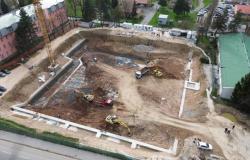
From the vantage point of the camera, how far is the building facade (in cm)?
5200

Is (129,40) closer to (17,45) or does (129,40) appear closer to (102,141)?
(17,45)

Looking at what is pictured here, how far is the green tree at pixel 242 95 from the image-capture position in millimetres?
41625

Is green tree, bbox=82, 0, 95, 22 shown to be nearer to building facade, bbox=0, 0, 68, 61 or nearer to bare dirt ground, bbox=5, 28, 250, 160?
building facade, bbox=0, 0, 68, 61

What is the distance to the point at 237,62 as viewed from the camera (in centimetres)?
5200

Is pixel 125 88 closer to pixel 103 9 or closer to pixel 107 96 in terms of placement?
pixel 107 96

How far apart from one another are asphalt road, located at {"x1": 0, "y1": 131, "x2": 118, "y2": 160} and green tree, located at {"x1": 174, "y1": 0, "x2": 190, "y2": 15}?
165 ft

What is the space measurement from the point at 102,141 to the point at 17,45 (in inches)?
1110

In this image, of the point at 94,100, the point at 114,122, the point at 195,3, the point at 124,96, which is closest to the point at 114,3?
the point at 195,3

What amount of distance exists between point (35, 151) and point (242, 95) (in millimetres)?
30224

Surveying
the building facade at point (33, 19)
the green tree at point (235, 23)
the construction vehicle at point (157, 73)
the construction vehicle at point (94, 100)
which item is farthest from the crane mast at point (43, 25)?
the green tree at point (235, 23)

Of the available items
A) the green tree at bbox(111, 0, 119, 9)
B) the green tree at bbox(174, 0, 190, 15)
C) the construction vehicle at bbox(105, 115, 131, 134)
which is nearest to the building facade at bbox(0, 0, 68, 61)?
the green tree at bbox(111, 0, 119, 9)

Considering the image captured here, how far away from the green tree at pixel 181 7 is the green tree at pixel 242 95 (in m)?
34.7

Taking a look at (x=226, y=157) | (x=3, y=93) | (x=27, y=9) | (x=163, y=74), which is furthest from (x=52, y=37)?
(x=226, y=157)

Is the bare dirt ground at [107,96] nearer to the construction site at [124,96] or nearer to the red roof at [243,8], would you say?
the construction site at [124,96]
